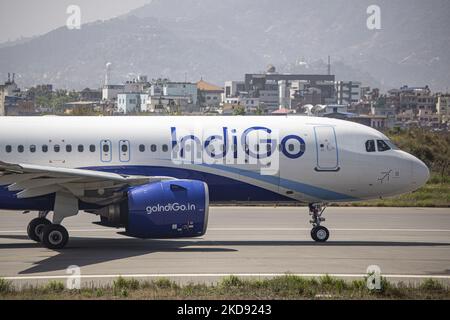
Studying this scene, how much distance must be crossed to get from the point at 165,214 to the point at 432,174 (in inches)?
1051

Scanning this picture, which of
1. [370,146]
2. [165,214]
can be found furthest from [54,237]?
[370,146]

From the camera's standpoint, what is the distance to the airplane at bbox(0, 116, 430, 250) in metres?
25.2

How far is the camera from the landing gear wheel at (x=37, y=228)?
82.9 ft

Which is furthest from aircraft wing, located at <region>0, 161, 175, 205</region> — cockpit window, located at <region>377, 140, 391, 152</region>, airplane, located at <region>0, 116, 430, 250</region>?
cockpit window, located at <region>377, 140, 391, 152</region>

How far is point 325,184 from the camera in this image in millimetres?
25672

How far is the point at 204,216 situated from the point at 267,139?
3.47m

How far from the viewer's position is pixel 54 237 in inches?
945

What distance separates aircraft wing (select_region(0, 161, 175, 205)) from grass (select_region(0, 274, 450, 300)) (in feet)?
16.9

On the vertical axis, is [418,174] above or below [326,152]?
below

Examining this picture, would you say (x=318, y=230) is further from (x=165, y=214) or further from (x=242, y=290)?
(x=242, y=290)

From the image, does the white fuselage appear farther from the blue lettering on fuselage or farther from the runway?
the runway

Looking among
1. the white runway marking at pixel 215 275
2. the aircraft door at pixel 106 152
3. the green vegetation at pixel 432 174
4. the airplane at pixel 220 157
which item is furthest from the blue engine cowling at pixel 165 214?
the green vegetation at pixel 432 174

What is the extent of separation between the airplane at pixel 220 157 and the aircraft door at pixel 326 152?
0.09 ft
